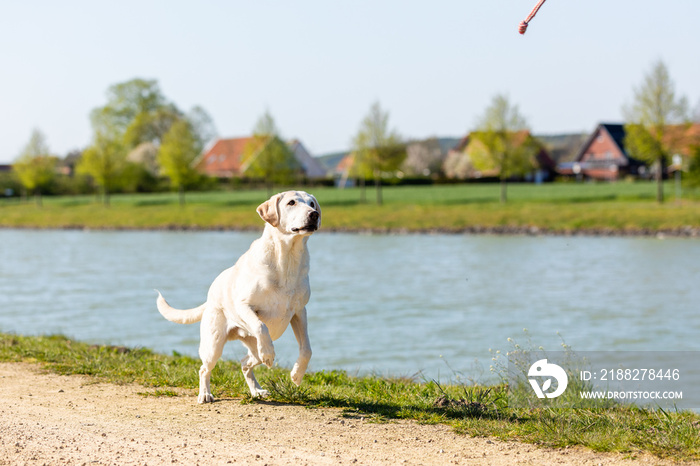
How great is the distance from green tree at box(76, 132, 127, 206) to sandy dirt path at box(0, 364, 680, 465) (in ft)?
253

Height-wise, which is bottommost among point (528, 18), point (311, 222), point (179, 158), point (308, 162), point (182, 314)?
point (182, 314)

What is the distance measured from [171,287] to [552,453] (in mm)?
22684

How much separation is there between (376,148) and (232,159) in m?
46.4

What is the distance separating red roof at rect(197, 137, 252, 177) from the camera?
113 m

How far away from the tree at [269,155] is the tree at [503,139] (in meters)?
18.9

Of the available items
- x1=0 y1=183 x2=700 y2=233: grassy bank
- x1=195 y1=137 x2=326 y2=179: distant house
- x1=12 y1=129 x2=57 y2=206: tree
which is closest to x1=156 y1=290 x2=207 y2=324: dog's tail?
x1=0 y1=183 x2=700 y2=233: grassy bank

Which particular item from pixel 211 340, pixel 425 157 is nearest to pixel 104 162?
pixel 425 157

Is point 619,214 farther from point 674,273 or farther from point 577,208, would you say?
point 674,273

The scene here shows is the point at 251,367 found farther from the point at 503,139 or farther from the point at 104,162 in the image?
the point at 104,162

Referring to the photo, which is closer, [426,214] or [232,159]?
[426,214]

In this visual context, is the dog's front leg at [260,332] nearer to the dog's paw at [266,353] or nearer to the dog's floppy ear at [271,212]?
the dog's paw at [266,353]

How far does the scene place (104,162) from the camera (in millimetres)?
83062

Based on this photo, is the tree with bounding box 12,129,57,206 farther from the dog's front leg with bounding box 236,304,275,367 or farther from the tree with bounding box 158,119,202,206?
the dog's front leg with bounding box 236,304,275,367

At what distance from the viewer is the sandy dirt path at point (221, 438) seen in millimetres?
6234
